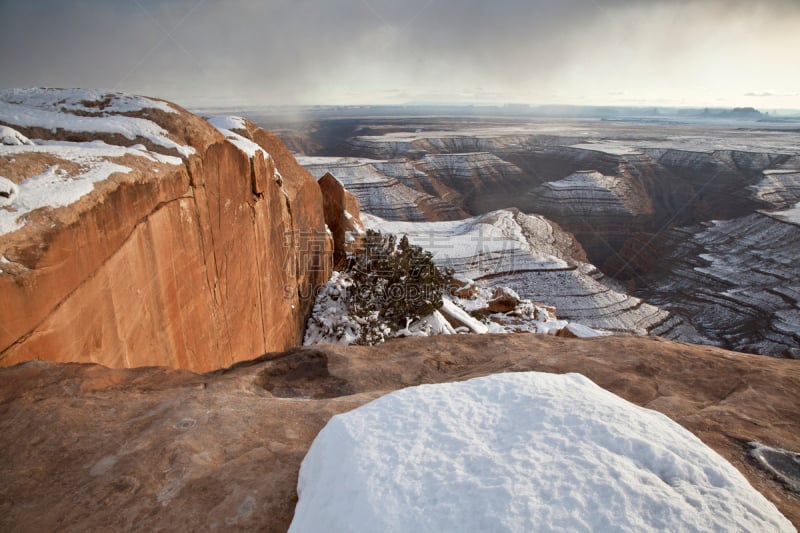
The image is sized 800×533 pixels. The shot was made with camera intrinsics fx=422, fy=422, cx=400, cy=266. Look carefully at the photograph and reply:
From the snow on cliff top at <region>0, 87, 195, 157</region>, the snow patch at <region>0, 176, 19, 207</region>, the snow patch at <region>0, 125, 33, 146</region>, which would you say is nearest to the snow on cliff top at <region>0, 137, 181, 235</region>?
the snow patch at <region>0, 176, 19, 207</region>

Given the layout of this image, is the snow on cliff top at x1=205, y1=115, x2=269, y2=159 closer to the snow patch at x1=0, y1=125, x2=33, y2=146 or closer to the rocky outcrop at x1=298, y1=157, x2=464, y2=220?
the snow patch at x1=0, y1=125, x2=33, y2=146

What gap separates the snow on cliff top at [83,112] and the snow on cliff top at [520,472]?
5210mm

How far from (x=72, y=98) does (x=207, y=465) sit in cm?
588

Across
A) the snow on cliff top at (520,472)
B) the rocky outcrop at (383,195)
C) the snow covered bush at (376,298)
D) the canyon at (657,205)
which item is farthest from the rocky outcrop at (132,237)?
the rocky outcrop at (383,195)

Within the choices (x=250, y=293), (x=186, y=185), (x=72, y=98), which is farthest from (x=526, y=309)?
(x=72, y=98)

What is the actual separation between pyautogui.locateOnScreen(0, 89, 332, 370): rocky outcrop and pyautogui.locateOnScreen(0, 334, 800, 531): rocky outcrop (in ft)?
1.92

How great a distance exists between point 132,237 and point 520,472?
4.79 meters

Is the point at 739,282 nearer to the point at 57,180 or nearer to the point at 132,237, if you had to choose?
the point at 132,237

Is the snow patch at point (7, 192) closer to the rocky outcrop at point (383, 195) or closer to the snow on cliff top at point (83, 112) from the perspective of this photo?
the snow on cliff top at point (83, 112)

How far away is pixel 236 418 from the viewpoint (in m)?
3.52

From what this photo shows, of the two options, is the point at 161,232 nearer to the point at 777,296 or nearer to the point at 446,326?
the point at 446,326

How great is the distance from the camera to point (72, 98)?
5.97m

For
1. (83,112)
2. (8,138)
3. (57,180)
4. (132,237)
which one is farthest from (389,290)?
(8,138)

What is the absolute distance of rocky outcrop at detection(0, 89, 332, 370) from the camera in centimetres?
377
